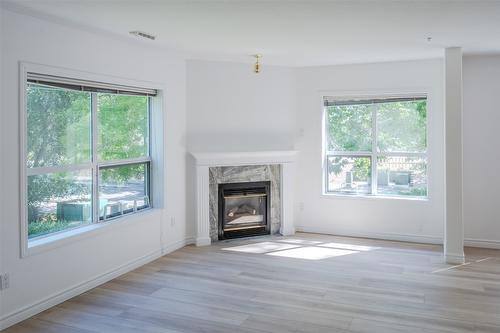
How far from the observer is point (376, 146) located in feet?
20.3

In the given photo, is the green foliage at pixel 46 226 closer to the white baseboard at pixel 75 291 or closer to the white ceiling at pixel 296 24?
the white baseboard at pixel 75 291

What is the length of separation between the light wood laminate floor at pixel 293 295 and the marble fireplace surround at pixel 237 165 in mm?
447

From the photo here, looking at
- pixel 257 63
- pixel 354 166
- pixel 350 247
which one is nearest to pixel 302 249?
pixel 350 247

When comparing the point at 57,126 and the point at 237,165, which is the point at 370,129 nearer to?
the point at 237,165

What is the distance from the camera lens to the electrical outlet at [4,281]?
3.28m

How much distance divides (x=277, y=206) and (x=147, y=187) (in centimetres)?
199

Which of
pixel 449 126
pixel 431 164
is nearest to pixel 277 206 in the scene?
pixel 431 164

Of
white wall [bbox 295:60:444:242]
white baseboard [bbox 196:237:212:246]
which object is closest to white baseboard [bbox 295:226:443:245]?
white wall [bbox 295:60:444:242]

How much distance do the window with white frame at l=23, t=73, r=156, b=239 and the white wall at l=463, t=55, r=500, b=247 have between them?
406cm

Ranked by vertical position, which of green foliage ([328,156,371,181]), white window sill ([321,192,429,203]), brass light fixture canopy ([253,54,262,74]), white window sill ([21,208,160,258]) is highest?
brass light fixture canopy ([253,54,262,74])

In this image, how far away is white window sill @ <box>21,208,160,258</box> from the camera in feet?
11.8

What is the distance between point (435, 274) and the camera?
4551mm

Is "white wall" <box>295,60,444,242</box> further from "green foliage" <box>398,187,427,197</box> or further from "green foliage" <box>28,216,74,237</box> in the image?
"green foliage" <box>28,216,74,237</box>

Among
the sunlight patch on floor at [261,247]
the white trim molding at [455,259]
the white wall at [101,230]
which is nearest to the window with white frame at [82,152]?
the white wall at [101,230]
